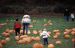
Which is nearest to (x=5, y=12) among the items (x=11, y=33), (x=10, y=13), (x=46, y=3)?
(x=10, y=13)

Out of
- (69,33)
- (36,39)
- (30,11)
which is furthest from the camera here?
(30,11)

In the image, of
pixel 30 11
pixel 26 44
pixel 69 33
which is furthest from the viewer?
pixel 30 11

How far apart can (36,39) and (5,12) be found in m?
19.3

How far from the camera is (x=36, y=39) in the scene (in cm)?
1290

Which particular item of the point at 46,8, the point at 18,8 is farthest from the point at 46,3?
the point at 18,8

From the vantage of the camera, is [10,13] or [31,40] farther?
[10,13]

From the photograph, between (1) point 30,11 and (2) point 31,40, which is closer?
(2) point 31,40

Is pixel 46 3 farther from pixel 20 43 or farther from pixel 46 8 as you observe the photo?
pixel 20 43

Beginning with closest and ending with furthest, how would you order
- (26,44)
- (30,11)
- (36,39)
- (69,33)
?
1. (26,44)
2. (36,39)
3. (69,33)
4. (30,11)

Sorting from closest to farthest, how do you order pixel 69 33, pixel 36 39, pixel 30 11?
pixel 36 39
pixel 69 33
pixel 30 11

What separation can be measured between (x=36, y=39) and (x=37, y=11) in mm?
18805

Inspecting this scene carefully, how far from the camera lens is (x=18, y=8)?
105 feet

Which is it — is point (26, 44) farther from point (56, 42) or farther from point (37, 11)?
point (37, 11)

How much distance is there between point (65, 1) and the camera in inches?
1310
